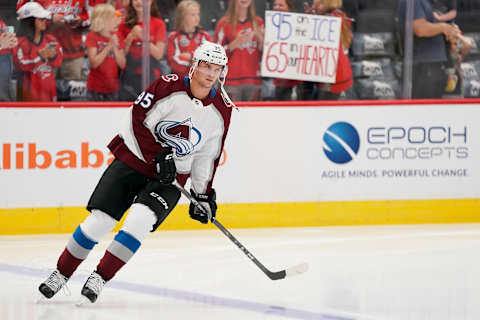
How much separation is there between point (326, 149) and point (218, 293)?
2195 mm

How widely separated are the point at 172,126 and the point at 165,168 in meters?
0.20

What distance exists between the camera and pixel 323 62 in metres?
6.35

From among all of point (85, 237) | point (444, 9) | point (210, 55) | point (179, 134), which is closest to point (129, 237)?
point (85, 237)

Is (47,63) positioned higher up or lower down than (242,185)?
higher up

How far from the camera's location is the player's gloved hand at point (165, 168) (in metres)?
3.80

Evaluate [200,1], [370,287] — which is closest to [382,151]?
[200,1]

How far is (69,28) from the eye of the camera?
5.88 meters

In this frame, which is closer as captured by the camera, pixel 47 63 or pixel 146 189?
pixel 146 189

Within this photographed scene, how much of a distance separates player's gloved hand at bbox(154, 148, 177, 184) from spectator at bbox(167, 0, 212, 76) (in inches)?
89.3

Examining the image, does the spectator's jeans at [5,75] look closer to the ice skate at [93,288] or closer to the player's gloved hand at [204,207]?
the player's gloved hand at [204,207]

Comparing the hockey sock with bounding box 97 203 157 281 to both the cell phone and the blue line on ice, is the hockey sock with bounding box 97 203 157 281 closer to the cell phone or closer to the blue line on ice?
the blue line on ice

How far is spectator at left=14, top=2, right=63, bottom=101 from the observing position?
581cm

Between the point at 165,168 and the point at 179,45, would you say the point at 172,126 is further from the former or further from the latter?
the point at 179,45

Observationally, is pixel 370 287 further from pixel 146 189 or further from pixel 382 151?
pixel 382 151
